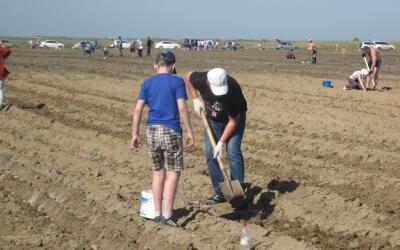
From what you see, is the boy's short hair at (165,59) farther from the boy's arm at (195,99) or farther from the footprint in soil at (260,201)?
the footprint in soil at (260,201)

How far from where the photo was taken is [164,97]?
19.5 feet

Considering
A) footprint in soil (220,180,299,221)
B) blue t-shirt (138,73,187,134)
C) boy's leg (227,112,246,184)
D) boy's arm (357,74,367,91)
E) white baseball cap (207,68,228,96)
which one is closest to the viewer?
blue t-shirt (138,73,187,134)

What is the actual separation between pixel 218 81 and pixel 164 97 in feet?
2.38

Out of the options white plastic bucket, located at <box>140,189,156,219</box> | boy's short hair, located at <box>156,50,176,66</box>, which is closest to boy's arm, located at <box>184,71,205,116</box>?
boy's short hair, located at <box>156,50,176,66</box>

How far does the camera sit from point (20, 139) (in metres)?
10.9

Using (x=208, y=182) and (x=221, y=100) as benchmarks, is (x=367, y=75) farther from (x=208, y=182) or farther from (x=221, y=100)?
(x=221, y=100)

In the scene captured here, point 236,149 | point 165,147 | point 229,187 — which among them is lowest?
point 229,187

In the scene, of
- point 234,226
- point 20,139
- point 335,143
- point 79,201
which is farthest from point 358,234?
point 20,139

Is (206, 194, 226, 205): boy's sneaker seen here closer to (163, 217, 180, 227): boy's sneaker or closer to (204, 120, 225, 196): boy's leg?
(204, 120, 225, 196): boy's leg

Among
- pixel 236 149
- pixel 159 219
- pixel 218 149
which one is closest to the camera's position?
pixel 159 219

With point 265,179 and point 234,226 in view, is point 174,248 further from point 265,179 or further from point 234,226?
point 265,179

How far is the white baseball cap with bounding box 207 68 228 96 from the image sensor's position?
20.9ft

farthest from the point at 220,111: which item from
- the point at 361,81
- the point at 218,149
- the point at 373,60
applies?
the point at 373,60

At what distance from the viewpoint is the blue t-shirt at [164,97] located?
19.5 feet
